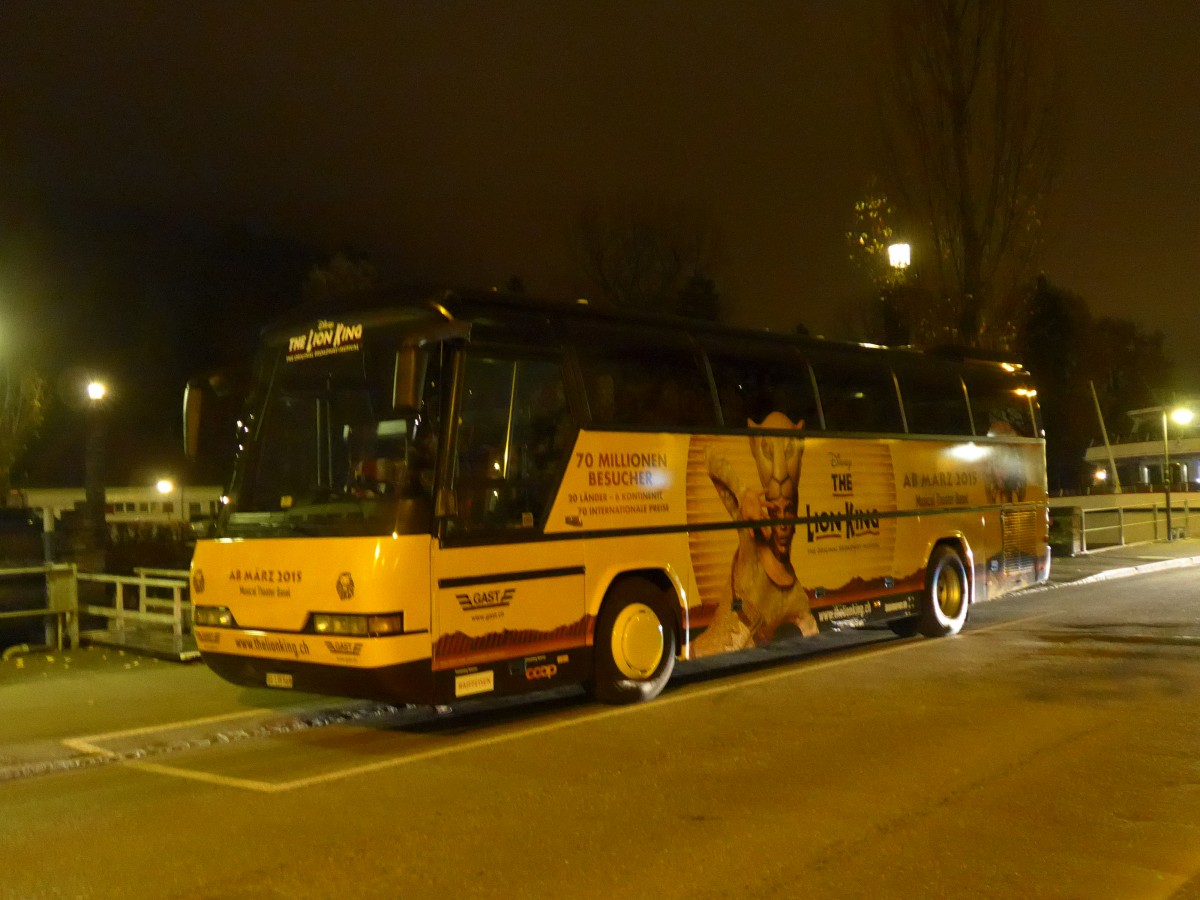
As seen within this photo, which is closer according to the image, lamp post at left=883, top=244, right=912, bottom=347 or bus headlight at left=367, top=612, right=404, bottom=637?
bus headlight at left=367, top=612, right=404, bottom=637

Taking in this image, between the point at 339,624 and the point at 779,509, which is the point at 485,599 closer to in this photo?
the point at 339,624

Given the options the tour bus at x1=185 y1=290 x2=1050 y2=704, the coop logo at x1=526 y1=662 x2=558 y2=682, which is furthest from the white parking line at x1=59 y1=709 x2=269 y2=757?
the coop logo at x1=526 y1=662 x2=558 y2=682

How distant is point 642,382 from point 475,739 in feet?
11.9

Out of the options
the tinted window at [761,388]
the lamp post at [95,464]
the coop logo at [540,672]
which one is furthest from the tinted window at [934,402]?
the lamp post at [95,464]

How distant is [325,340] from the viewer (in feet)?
32.0

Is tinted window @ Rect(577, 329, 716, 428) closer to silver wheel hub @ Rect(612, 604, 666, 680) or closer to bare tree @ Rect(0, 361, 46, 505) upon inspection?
silver wheel hub @ Rect(612, 604, 666, 680)

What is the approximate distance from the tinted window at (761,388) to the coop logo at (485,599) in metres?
3.51

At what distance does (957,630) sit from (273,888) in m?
11.3

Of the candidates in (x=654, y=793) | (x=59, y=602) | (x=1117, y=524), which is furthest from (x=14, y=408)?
(x=1117, y=524)

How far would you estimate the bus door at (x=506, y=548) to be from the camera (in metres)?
9.07

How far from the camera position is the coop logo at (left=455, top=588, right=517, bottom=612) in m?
9.13

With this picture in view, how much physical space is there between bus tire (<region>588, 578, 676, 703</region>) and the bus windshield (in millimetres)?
2406

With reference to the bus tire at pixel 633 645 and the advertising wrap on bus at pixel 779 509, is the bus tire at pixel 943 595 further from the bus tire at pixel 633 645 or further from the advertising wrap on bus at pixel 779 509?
the bus tire at pixel 633 645

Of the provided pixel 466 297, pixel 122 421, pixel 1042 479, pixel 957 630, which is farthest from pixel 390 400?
pixel 122 421
